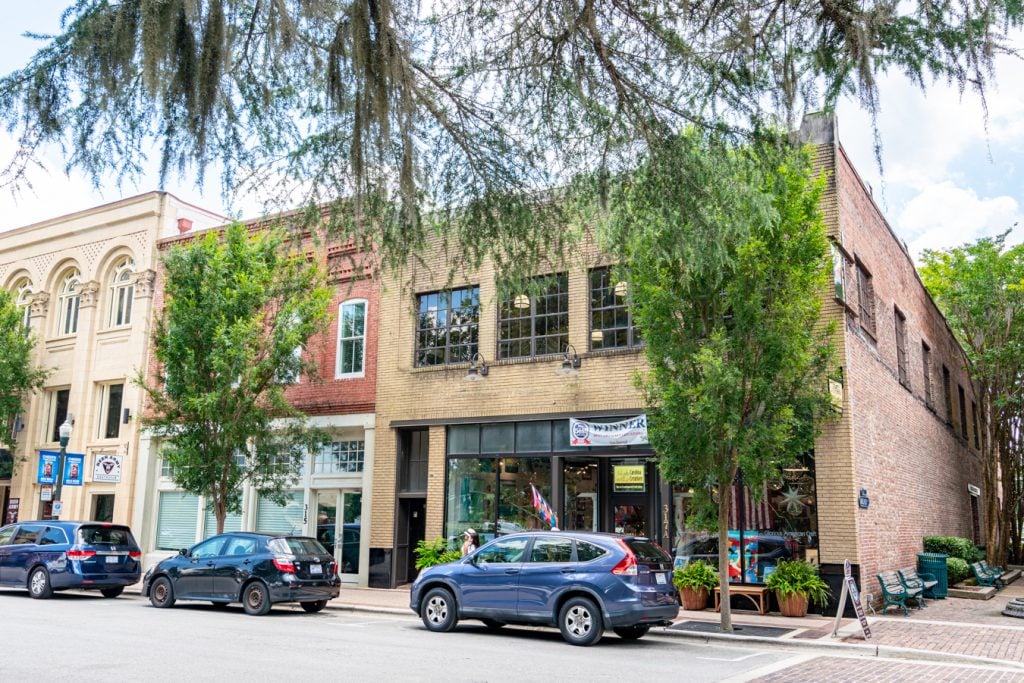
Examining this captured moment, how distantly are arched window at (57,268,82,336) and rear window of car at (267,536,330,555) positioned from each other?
15.9 meters

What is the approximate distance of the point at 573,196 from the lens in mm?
7730

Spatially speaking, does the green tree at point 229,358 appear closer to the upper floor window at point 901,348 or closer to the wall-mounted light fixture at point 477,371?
the wall-mounted light fixture at point 477,371

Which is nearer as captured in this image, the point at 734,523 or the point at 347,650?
the point at 347,650

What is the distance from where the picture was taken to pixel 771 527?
16.1 meters

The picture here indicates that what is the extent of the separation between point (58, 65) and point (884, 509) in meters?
16.8

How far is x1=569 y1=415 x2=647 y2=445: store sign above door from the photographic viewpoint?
17.6 m

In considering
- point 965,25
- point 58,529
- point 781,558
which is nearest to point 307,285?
point 58,529

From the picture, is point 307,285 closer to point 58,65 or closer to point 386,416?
point 386,416

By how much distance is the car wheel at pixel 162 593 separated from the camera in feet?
53.6

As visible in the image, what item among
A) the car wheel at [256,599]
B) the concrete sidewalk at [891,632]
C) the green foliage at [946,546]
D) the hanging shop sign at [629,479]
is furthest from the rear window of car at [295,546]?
the green foliage at [946,546]

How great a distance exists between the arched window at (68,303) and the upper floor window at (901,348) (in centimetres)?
2412

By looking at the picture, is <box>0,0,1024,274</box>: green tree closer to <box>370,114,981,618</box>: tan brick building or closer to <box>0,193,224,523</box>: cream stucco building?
<box>370,114,981,618</box>: tan brick building

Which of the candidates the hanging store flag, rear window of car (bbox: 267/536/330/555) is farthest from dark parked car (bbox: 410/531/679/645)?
the hanging store flag

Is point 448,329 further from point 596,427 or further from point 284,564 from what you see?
point 284,564
